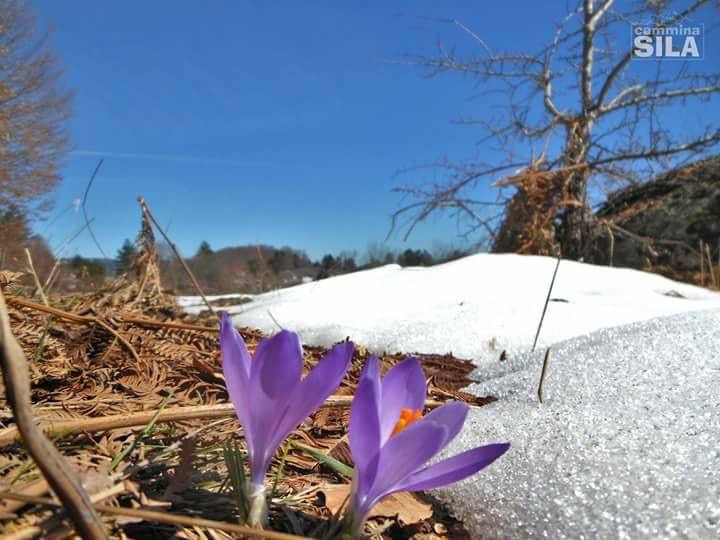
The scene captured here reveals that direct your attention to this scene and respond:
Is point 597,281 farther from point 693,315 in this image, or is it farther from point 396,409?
point 396,409

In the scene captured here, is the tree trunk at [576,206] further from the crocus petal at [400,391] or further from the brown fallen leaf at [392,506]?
the crocus petal at [400,391]

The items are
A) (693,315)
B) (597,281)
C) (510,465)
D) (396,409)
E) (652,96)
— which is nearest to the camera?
(396,409)

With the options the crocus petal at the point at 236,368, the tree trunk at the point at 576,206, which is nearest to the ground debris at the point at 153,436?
the crocus petal at the point at 236,368

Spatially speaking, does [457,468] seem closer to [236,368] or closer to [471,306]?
[236,368]

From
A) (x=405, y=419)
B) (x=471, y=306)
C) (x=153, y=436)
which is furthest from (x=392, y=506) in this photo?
(x=471, y=306)

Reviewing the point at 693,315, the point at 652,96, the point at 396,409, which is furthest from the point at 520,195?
the point at 396,409
